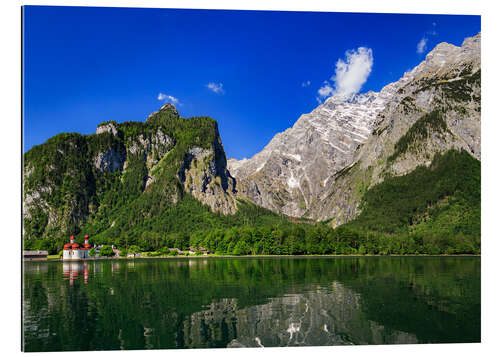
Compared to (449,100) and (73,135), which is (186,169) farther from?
(449,100)

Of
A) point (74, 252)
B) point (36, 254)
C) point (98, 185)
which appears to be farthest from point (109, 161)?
point (36, 254)

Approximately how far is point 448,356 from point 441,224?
123m

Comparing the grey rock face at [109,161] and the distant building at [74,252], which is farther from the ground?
the grey rock face at [109,161]

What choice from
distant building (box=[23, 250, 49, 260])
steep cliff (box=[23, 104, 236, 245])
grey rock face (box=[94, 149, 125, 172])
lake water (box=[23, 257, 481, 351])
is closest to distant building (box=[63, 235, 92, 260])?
distant building (box=[23, 250, 49, 260])

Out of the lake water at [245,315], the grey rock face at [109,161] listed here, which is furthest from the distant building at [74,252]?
the grey rock face at [109,161]

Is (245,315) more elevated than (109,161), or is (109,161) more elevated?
(109,161)

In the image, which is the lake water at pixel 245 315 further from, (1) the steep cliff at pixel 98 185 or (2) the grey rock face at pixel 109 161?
(2) the grey rock face at pixel 109 161

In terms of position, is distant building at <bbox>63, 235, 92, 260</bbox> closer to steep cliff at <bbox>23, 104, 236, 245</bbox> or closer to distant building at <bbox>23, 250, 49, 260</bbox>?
distant building at <bbox>23, 250, 49, 260</bbox>

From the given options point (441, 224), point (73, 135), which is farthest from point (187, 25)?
point (73, 135)

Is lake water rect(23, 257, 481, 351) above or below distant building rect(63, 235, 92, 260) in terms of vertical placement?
above

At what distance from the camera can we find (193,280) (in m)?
39.3

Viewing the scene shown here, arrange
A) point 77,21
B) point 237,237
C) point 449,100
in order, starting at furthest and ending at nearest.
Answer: point 449,100, point 237,237, point 77,21

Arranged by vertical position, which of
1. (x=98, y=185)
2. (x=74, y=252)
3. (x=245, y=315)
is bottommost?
(x=74, y=252)

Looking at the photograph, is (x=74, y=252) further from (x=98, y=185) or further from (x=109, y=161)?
(x=109, y=161)
